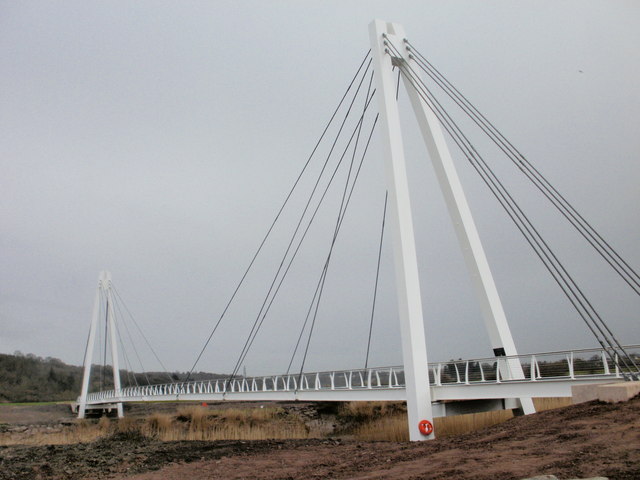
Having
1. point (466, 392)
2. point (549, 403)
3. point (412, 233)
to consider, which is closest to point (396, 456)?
point (466, 392)

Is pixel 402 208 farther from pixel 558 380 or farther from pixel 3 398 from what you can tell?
pixel 3 398

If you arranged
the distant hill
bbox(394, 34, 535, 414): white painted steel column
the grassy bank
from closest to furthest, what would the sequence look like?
bbox(394, 34, 535, 414): white painted steel column → the grassy bank → the distant hill

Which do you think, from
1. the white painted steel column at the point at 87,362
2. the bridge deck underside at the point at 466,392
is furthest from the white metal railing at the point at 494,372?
the white painted steel column at the point at 87,362

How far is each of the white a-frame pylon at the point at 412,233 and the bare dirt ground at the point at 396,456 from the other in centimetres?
261

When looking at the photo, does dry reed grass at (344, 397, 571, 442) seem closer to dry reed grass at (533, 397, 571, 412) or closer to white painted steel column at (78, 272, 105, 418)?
dry reed grass at (533, 397, 571, 412)

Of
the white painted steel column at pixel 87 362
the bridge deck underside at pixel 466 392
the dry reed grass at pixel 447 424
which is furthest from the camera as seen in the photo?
the white painted steel column at pixel 87 362

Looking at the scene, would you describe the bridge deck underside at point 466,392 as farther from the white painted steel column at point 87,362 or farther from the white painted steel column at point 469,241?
the white painted steel column at point 87,362

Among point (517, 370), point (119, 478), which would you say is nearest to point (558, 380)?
point (517, 370)

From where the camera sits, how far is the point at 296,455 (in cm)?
1599

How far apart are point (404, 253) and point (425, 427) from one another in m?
4.90

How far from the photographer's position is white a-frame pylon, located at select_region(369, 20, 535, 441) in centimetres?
1700

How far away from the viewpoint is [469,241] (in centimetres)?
1842

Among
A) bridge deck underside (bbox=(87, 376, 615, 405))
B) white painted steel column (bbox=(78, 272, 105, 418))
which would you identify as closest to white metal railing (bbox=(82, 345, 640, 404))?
bridge deck underside (bbox=(87, 376, 615, 405))

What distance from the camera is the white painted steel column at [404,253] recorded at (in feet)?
55.3
